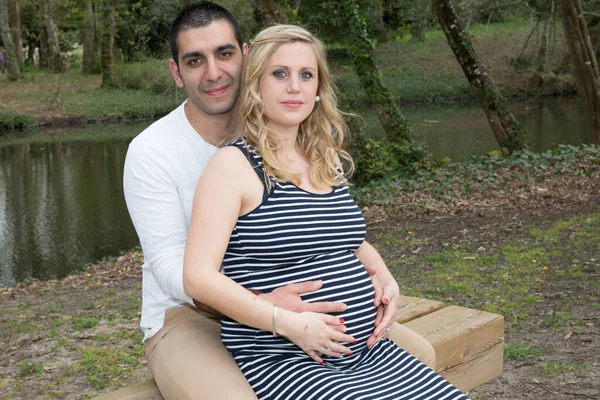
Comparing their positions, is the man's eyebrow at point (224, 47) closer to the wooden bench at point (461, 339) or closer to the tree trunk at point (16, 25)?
the wooden bench at point (461, 339)

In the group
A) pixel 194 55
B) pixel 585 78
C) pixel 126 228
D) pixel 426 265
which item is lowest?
pixel 126 228

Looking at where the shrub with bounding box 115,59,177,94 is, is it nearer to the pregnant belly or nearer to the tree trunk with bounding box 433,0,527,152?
the tree trunk with bounding box 433,0,527,152

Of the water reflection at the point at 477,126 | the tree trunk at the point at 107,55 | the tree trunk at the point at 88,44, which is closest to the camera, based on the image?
the water reflection at the point at 477,126

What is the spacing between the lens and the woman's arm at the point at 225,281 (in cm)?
225

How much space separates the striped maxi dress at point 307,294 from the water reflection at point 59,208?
25.1 ft

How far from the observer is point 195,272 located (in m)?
2.28

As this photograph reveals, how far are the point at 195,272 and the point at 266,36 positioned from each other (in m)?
0.85

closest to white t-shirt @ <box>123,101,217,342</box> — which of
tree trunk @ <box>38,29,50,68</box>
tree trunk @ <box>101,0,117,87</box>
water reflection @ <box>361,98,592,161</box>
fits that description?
water reflection @ <box>361,98,592,161</box>

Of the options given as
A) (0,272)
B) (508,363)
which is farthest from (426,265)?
(0,272)

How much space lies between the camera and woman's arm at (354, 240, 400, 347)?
2.52 m

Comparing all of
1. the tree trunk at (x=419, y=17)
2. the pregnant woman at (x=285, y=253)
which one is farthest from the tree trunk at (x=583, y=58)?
the pregnant woman at (x=285, y=253)

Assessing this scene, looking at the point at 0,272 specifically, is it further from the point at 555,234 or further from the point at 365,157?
the point at 555,234

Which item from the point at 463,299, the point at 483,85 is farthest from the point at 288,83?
the point at 483,85

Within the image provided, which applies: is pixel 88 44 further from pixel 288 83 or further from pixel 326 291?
pixel 326 291
